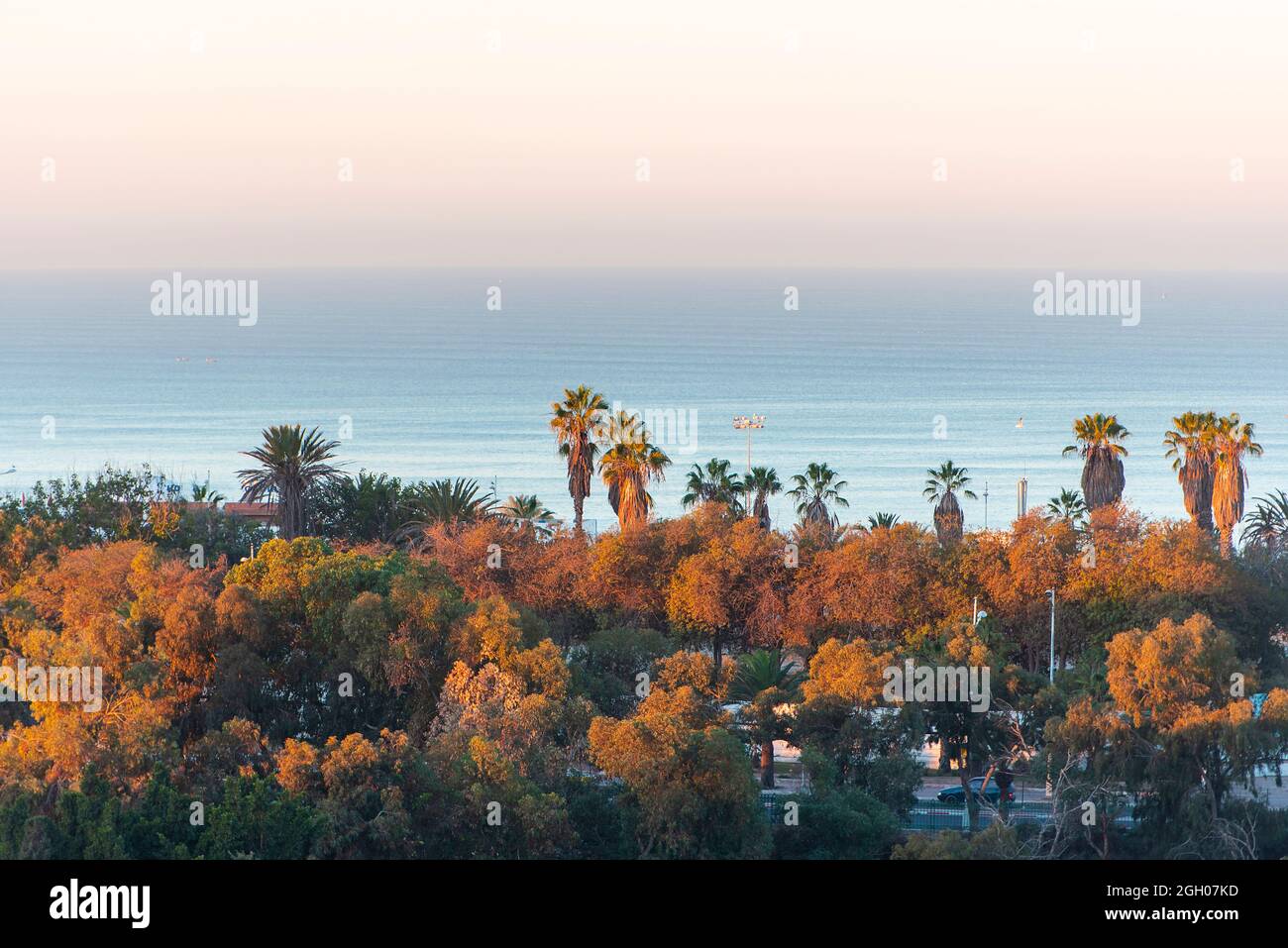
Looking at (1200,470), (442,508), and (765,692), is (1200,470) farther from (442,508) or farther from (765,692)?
(765,692)

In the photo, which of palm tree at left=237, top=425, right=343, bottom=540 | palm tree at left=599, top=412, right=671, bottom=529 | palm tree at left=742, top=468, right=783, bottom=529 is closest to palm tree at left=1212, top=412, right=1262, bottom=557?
palm tree at left=742, top=468, right=783, bottom=529

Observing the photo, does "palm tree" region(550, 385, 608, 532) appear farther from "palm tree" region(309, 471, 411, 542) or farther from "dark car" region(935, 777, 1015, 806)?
"dark car" region(935, 777, 1015, 806)

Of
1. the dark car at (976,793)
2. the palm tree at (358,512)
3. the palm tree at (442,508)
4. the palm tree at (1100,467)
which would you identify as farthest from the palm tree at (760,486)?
the dark car at (976,793)

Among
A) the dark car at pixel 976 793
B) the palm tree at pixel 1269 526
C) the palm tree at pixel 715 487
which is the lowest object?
the dark car at pixel 976 793

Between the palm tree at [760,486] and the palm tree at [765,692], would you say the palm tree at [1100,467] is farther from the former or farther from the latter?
the palm tree at [765,692]

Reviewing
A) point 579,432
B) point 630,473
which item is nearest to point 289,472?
point 579,432

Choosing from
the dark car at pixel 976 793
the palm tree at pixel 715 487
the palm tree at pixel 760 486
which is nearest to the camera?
the dark car at pixel 976 793
